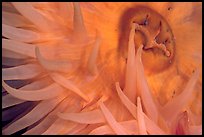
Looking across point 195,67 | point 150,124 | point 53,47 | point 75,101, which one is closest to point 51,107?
point 75,101

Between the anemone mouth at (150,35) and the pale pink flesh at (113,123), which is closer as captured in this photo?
the pale pink flesh at (113,123)

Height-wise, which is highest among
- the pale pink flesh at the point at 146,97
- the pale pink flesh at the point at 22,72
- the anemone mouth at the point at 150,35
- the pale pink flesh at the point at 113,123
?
the anemone mouth at the point at 150,35

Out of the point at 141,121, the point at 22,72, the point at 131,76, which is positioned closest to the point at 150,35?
the point at 131,76

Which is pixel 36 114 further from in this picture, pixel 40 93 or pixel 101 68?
pixel 101 68

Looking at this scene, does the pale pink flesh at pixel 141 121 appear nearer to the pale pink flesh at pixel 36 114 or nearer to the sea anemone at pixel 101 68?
the sea anemone at pixel 101 68

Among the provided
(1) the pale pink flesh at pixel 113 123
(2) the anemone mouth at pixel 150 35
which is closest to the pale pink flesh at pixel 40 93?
(1) the pale pink flesh at pixel 113 123

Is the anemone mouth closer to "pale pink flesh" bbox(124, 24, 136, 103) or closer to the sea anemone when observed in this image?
the sea anemone

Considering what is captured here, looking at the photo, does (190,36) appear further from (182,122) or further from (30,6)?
(30,6)

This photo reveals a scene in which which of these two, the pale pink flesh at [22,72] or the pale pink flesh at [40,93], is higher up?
the pale pink flesh at [22,72]
